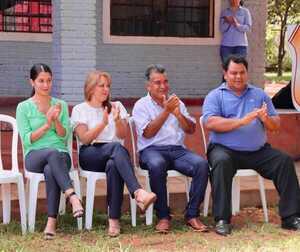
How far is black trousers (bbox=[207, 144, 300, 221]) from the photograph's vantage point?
5406 mm

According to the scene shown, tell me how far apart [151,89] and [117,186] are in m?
0.89

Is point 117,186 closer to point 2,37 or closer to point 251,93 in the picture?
point 251,93

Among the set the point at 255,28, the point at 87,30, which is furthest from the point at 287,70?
the point at 87,30

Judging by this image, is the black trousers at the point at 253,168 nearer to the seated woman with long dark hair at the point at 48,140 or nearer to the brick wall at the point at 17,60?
the seated woman with long dark hair at the point at 48,140

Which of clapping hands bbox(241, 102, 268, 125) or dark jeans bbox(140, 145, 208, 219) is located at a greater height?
clapping hands bbox(241, 102, 268, 125)

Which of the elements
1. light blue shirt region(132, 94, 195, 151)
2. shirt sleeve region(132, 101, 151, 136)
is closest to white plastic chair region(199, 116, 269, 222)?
light blue shirt region(132, 94, 195, 151)

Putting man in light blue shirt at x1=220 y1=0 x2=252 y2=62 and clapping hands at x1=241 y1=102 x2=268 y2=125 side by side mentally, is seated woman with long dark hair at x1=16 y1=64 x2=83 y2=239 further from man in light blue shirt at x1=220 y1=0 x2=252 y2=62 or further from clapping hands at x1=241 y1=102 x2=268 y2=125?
man in light blue shirt at x1=220 y1=0 x2=252 y2=62

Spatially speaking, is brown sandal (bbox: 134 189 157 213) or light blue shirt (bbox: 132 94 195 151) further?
light blue shirt (bbox: 132 94 195 151)

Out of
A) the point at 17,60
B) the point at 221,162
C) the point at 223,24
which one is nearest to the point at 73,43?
the point at 221,162

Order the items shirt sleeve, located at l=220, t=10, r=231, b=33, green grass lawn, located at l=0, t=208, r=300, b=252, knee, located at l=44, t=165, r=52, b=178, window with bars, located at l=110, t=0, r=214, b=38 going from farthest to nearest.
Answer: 1. window with bars, located at l=110, t=0, r=214, b=38
2. shirt sleeve, located at l=220, t=10, r=231, b=33
3. knee, located at l=44, t=165, r=52, b=178
4. green grass lawn, located at l=0, t=208, r=300, b=252

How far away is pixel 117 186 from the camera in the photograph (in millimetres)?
5246

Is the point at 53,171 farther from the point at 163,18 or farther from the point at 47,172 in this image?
the point at 163,18

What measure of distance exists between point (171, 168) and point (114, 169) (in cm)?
54

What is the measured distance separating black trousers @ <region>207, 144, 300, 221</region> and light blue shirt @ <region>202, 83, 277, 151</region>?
0.06m
